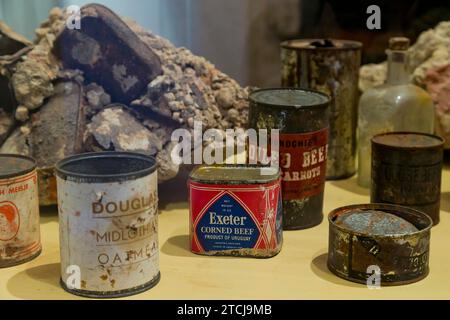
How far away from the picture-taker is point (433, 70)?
1813 millimetres

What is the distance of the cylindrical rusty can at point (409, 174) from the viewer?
4.47 ft

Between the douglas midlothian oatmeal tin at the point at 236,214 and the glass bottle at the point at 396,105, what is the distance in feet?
1.52

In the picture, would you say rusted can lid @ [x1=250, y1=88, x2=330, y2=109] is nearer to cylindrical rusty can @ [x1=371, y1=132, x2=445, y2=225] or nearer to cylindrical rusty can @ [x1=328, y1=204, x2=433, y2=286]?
cylindrical rusty can @ [x1=371, y1=132, x2=445, y2=225]

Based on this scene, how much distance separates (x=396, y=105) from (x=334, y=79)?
0.48 ft

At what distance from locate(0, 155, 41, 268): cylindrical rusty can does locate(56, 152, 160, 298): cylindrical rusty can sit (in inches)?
4.4

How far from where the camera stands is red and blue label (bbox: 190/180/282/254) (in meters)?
1.23

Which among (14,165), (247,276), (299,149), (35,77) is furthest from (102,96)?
(247,276)

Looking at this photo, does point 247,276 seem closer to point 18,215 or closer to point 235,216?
point 235,216

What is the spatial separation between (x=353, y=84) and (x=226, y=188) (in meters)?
0.60

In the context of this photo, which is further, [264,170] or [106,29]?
[106,29]

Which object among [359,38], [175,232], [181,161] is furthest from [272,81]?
[175,232]

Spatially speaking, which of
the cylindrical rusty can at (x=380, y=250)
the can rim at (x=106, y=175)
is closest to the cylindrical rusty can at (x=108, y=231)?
the can rim at (x=106, y=175)

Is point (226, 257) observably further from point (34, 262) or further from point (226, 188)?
point (34, 262)

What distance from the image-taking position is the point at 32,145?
1434 millimetres
